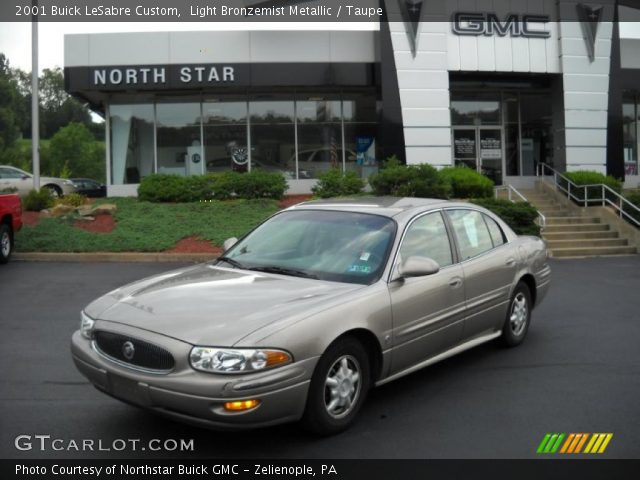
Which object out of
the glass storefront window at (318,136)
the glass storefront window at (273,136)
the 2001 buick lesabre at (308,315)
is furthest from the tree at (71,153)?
the 2001 buick lesabre at (308,315)

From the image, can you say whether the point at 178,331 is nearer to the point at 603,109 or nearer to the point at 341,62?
the point at 341,62

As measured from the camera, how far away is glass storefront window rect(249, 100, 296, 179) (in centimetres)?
2220

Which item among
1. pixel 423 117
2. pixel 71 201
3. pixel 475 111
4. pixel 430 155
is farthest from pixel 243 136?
pixel 475 111

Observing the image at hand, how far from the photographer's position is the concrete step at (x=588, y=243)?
15562 millimetres

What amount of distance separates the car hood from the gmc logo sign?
58.5 feet

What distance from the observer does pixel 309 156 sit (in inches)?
882

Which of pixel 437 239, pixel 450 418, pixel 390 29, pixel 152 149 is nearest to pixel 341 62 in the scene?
pixel 390 29

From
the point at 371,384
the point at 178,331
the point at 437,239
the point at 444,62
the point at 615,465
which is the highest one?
the point at 444,62

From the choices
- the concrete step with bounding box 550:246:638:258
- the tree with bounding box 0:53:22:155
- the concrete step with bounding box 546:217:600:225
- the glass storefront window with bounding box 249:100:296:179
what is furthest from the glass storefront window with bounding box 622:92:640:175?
the tree with bounding box 0:53:22:155

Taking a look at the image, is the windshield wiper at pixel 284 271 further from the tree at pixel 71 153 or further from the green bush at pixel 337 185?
the tree at pixel 71 153

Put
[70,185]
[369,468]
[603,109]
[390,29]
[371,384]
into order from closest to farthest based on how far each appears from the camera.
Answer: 1. [369,468]
2. [371,384]
3. [390,29]
4. [603,109]
5. [70,185]

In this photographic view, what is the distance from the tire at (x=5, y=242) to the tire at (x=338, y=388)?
10232mm

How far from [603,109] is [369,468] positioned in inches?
820

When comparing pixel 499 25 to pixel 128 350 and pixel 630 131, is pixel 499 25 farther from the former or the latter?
pixel 128 350
